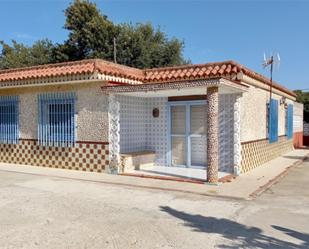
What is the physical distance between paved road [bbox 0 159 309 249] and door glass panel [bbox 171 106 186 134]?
418cm

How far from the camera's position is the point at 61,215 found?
660 centimetres

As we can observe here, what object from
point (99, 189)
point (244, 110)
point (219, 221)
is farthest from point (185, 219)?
point (244, 110)

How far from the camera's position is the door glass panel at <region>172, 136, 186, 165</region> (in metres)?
12.7

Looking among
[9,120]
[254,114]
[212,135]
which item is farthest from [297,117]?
[9,120]

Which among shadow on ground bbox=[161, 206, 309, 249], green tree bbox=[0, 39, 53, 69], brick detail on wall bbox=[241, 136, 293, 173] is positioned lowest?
shadow on ground bbox=[161, 206, 309, 249]

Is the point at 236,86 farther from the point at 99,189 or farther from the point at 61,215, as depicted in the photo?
the point at 61,215

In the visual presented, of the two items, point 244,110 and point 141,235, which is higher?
point 244,110

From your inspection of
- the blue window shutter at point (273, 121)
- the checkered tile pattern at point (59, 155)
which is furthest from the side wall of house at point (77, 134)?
the blue window shutter at point (273, 121)

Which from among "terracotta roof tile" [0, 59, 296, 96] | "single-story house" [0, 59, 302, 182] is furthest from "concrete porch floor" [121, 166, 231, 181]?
"terracotta roof tile" [0, 59, 296, 96]

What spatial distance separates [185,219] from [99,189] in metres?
3.31

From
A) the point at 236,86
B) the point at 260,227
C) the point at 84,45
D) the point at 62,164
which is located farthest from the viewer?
the point at 84,45

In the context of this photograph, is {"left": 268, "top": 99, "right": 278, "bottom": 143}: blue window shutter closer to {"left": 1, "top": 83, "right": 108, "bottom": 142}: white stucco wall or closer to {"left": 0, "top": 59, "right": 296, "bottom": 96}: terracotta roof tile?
{"left": 0, "top": 59, "right": 296, "bottom": 96}: terracotta roof tile

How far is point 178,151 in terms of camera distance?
12820 mm

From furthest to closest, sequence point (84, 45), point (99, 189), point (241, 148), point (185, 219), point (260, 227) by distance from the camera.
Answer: point (84, 45) → point (241, 148) → point (99, 189) → point (185, 219) → point (260, 227)
